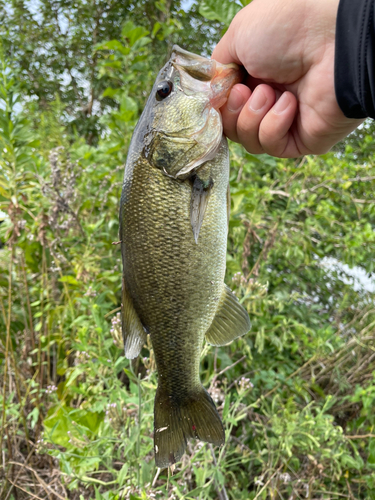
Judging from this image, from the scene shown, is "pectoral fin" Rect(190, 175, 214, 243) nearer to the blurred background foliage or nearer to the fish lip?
the fish lip

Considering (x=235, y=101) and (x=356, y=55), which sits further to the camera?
(x=235, y=101)

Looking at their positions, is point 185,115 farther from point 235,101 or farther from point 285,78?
point 285,78

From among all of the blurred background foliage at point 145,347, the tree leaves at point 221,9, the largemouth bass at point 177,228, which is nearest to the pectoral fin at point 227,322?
the largemouth bass at point 177,228

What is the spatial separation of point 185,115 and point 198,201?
275 millimetres

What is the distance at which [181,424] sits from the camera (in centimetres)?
119

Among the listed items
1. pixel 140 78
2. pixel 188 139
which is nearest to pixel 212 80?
pixel 188 139

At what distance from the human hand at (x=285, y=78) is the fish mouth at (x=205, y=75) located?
0.35 feet

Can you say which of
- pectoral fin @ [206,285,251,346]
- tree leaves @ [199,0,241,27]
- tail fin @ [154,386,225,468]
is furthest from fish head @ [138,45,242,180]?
tree leaves @ [199,0,241,27]

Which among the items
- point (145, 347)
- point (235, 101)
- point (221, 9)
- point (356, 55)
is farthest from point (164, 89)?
point (145, 347)

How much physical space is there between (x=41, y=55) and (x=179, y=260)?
7.40 metres

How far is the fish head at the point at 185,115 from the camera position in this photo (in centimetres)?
112

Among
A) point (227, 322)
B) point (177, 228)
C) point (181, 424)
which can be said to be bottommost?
point (181, 424)

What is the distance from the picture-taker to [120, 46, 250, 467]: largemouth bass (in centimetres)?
110

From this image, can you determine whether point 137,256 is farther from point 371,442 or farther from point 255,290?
point 371,442
